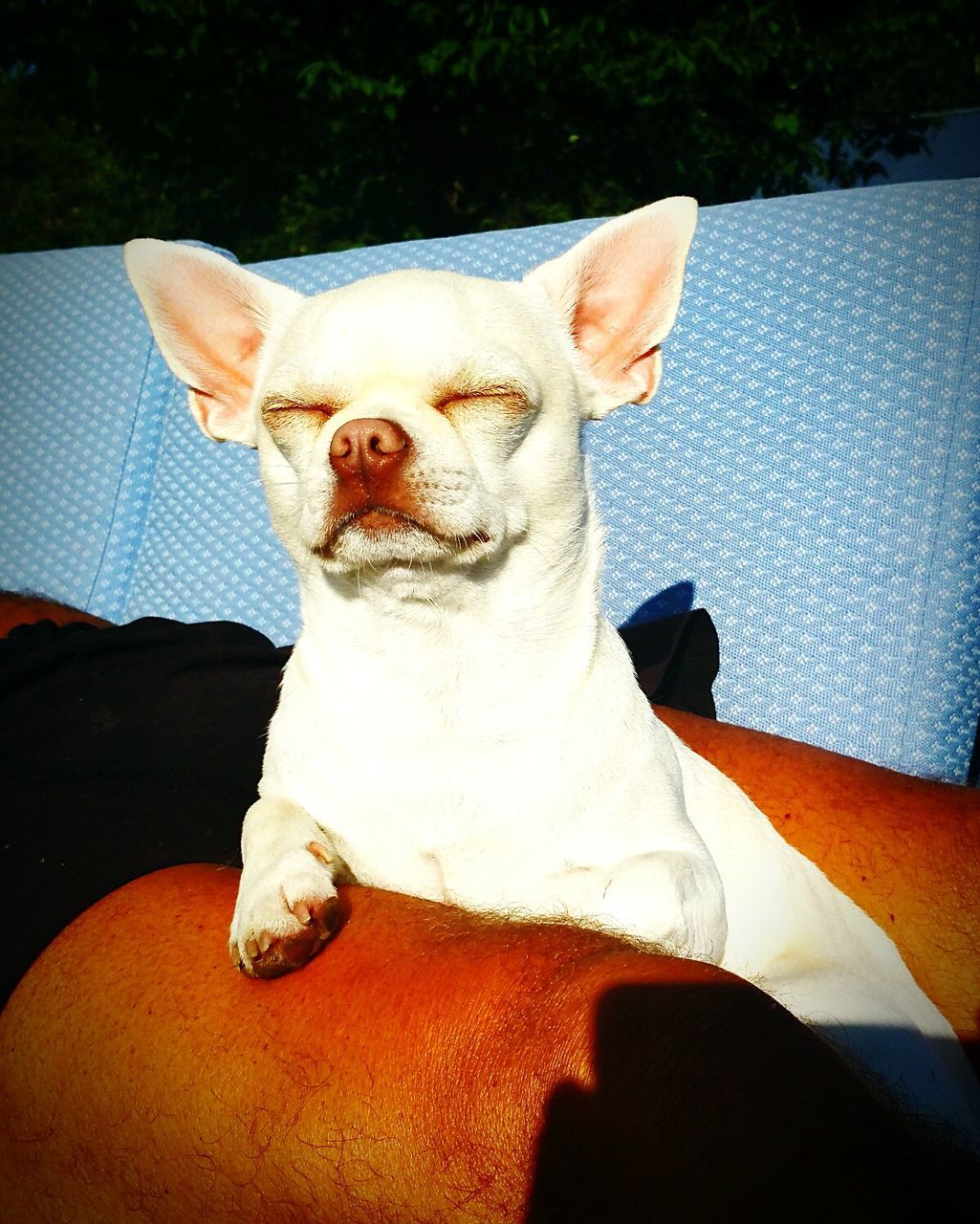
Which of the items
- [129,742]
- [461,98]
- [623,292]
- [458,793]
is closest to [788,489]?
[623,292]

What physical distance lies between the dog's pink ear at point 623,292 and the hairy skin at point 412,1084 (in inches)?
35.4

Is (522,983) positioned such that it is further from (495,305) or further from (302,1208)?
(495,305)

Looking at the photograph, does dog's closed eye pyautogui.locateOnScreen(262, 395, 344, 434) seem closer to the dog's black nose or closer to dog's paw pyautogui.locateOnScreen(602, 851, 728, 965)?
the dog's black nose

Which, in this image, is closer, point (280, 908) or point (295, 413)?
point (280, 908)

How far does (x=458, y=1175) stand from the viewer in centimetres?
94

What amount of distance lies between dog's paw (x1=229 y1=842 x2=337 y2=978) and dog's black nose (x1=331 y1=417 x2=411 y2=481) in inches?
19.4

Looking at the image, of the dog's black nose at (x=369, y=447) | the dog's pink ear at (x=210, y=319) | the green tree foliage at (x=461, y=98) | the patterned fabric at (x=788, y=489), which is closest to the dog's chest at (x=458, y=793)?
the dog's black nose at (x=369, y=447)

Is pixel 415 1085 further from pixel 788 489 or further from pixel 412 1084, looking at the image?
pixel 788 489

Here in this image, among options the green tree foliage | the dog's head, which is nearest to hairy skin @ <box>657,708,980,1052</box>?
the dog's head

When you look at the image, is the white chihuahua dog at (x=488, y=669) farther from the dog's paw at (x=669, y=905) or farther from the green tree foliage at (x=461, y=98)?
the green tree foliage at (x=461, y=98)

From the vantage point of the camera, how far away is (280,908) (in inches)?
45.9

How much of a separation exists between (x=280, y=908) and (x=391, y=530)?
0.48 meters

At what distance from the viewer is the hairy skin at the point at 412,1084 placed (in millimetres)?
802

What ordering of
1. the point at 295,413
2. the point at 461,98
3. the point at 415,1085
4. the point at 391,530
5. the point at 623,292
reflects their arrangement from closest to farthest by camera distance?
the point at 415,1085 → the point at 391,530 → the point at 295,413 → the point at 623,292 → the point at 461,98
